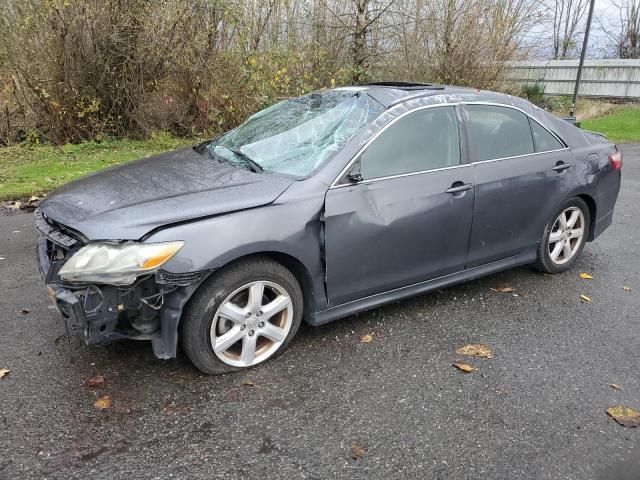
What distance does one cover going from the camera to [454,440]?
2.64 m

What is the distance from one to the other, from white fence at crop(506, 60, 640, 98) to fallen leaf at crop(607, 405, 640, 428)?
2102 cm

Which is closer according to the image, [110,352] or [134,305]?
[134,305]

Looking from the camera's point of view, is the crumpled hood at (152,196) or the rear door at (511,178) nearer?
the crumpled hood at (152,196)

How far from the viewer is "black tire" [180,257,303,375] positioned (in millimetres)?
2904

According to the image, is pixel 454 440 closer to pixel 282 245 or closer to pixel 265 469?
pixel 265 469

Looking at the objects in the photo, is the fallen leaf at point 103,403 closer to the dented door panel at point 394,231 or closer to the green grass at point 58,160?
the dented door panel at point 394,231

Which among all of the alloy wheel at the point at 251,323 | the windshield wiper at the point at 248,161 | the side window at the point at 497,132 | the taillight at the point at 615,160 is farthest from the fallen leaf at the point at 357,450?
the taillight at the point at 615,160

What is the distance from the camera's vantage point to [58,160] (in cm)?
898

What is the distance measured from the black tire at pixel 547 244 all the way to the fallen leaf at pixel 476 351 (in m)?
1.42

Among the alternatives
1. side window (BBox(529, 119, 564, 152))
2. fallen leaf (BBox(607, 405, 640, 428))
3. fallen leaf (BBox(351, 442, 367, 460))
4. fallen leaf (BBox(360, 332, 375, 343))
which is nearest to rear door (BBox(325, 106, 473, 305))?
fallen leaf (BBox(360, 332, 375, 343))

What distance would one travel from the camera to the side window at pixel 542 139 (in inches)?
171

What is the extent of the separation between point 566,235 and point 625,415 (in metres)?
2.14

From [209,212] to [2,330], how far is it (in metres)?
1.78

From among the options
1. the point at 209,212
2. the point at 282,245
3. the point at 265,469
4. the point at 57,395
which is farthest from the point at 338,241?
the point at 57,395
